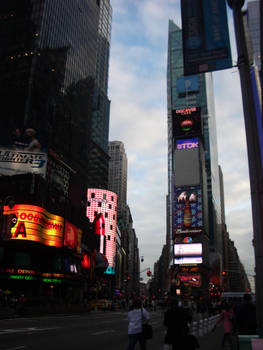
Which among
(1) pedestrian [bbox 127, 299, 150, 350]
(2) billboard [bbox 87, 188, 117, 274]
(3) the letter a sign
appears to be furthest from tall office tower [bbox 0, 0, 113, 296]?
(1) pedestrian [bbox 127, 299, 150, 350]

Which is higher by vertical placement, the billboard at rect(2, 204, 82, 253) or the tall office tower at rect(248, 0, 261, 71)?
the tall office tower at rect(248, 0, 261, 71)

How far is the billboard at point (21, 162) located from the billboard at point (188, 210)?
92.2 metres

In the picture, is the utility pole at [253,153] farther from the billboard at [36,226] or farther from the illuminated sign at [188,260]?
the illuminated sign at [188,260]

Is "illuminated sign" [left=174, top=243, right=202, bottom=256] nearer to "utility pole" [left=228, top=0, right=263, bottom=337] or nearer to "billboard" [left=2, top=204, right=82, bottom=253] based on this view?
"billboard" [left=2, top=204, right=82, bottom=253]

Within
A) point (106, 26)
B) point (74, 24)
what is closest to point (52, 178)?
point (74, 24)

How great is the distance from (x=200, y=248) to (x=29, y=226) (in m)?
99.8

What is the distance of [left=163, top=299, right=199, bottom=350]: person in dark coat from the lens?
284 inches

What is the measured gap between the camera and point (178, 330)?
7559 mm

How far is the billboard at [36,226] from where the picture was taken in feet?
177

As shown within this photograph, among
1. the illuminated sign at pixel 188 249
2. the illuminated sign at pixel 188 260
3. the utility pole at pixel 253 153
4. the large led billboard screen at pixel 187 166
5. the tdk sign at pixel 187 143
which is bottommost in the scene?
the utility pole at pixel 253 153

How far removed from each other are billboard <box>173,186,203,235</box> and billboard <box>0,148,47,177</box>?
3629 inches

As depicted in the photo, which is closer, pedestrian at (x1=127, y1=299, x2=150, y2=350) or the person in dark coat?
the person in dark coat

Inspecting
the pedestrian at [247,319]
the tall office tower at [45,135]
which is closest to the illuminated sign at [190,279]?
the tall office tower at [45,135]

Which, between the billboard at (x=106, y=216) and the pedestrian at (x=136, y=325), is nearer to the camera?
the pedestrian at (x=136, y=325)
